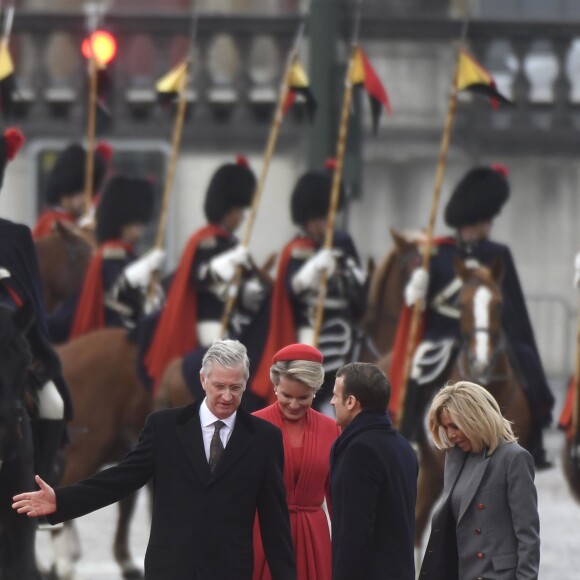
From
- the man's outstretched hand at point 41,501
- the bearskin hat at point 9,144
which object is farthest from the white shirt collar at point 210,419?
the bearskin hat at point 9,144

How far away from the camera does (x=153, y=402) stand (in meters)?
13.9

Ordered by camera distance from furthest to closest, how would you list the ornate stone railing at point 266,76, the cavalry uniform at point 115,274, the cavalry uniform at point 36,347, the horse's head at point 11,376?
the ornate stone railing at point 266,76, the cavalry uniform at point 115,274, the cavalry uniform at point 36,347, the horse's head at point 11,376

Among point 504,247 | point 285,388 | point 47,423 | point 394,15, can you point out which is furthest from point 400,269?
point 394,15

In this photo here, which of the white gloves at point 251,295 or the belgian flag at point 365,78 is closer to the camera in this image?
the white gloves at point 251,295

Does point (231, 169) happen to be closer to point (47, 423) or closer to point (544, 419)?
point (544, 419)

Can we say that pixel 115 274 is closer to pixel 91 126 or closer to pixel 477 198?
pixel 91 126

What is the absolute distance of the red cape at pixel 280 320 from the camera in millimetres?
13602

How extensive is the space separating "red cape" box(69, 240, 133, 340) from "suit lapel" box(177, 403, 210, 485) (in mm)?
7513

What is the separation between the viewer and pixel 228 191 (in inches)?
600

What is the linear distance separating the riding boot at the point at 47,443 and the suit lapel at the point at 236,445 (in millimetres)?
2929

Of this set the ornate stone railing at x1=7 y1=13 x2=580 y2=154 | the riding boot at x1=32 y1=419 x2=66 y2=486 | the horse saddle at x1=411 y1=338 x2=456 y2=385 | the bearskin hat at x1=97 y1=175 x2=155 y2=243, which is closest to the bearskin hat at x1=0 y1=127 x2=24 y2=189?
the riding boot at x1=32 y1=419 x2=66 y2=486

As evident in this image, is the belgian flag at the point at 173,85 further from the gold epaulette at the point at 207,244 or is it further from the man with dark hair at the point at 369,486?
the man with dark hair at the point at 369,486

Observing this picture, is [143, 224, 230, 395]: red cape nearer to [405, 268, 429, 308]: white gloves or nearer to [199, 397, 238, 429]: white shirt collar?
[405, 268, 429, 308]: white gloves

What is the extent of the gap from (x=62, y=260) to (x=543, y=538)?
132 inches
